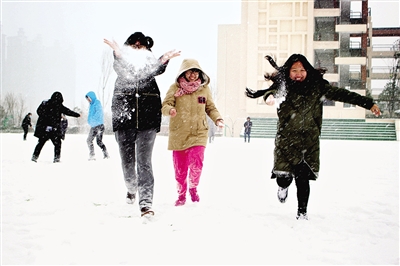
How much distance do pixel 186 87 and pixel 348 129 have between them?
28042 millimetres

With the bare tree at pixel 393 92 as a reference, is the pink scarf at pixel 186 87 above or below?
below

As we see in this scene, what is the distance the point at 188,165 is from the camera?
4.32 meters

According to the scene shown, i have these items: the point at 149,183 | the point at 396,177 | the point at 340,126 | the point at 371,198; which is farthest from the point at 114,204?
the point at 340,126

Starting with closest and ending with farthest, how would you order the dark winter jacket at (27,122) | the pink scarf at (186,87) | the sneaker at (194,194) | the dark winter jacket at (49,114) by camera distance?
the pink scarf at (186,87) < the sneaker at (194,194) < the dark winter jacket at (49,114) < the dark winter jacket at (27,122)

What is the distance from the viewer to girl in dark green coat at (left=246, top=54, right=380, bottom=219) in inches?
144

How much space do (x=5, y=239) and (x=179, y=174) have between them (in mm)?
1832

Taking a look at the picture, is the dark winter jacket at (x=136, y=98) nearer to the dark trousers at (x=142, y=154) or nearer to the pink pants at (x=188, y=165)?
the dark trousers at (x=142, y=154)

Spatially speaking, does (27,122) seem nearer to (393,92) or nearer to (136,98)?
(136,98)

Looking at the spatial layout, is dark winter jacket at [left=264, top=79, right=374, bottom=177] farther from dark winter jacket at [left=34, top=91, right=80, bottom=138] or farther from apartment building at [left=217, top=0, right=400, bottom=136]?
apartment building at [left=217, top=0, right=400, bottom=136]

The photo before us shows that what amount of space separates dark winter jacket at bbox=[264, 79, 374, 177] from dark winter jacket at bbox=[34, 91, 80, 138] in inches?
234

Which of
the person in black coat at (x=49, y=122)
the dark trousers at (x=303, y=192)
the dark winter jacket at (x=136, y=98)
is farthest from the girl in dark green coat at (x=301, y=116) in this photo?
the person in black coat at (x=49, y=122)

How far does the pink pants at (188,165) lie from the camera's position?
4227 millimetres

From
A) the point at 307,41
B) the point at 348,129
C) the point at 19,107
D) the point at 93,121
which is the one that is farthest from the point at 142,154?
the point at 19,107

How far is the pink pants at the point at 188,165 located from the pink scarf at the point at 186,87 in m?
0.59
